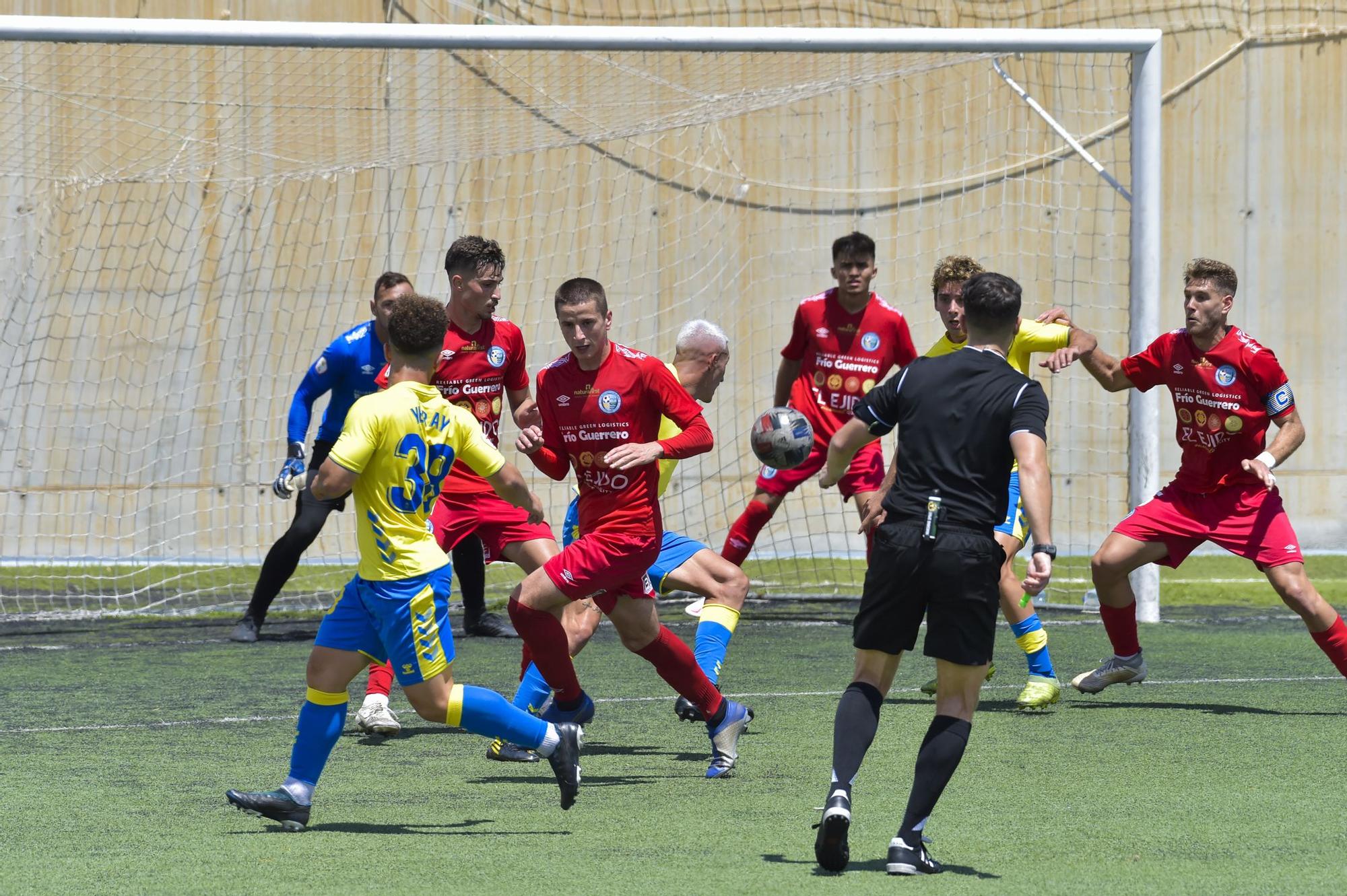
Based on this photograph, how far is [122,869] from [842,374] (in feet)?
20.0

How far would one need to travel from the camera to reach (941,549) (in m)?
4.27

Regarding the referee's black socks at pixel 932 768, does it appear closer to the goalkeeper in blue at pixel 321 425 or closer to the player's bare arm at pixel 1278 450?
the player's bare arm at pixel 1278 450

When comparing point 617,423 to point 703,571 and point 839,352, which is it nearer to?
point 703,571

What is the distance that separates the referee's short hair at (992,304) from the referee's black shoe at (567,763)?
168 centimetres

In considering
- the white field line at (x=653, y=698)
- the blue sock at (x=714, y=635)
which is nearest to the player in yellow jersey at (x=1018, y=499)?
the white field line at (x=653, y=698)

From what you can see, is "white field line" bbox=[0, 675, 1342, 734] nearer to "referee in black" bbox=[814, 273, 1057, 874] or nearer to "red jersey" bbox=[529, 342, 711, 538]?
"red jersey" bbox=[529, 342, 711, 538]

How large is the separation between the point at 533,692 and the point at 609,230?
24.4 feet

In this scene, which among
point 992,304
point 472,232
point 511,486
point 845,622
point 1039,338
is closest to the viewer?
point 992,304

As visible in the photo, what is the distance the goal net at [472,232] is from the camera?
1155 cm

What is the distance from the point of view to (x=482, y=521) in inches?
264

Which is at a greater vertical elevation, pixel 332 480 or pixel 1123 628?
pixel 332 480

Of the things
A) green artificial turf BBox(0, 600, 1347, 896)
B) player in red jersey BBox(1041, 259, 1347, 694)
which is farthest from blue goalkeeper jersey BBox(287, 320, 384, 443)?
player in red jersey BBox(1041, 259, 1347, 694)

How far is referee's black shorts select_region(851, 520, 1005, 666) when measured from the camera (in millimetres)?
4258

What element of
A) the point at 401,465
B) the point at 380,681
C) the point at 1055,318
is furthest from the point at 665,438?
the point at 401,465
